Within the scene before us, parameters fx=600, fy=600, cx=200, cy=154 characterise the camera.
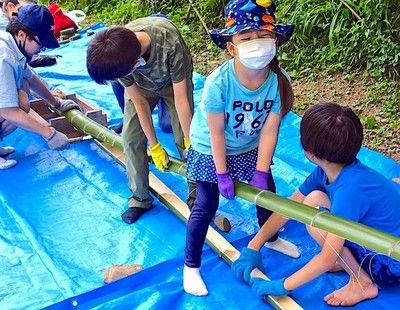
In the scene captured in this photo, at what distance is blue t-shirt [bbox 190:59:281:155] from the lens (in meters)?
2.00

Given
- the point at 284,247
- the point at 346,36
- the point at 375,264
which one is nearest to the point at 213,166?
the point at 284,247

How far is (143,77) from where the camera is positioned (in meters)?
2.47

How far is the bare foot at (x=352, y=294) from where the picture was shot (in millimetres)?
2051

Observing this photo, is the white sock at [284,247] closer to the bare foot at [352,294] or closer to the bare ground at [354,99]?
the bare foot at [352,294]

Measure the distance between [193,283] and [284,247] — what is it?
0.41 meters

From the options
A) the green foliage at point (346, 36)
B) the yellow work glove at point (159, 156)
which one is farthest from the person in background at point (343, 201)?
the green foliage at point (346, 36)

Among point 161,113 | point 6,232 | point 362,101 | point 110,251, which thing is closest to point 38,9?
point 161,113

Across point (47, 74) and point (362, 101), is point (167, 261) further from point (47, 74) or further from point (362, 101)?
point (47, 74)

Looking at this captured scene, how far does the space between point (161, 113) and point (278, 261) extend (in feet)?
4.44

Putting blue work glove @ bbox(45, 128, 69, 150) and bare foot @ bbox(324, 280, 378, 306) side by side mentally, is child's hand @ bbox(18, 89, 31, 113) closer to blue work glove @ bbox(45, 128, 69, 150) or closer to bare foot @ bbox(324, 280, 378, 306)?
blue work glove @ bbox(45, 128, 69, 150)

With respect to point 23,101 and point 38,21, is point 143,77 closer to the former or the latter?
point 38,21

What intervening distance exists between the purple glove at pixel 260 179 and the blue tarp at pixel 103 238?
1.16 feet

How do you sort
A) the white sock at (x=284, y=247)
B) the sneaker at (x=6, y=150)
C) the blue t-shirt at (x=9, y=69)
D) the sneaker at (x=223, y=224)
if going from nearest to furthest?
the white sock at (x=284, y=247) < the sneaker at (x=223, y=224) < the blue t-shirt at (x=9, y=69) < the sneaker at (x=6, y=150)

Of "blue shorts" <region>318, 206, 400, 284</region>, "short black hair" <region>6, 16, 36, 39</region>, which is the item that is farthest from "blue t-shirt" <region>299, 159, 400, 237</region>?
"short black hair" <region>6, 16, 36, 39</region>
